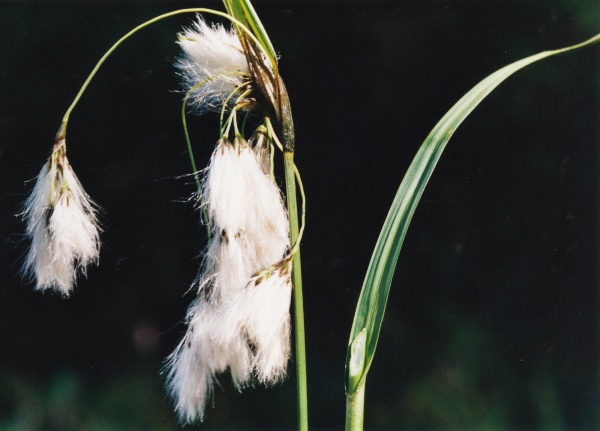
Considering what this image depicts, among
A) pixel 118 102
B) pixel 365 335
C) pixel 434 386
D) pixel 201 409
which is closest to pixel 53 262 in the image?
pixel 201 409

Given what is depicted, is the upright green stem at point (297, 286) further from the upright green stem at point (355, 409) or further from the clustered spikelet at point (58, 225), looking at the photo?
the clustered spikelet at point (58, 225)

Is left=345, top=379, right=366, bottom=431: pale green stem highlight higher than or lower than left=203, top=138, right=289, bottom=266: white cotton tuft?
lower

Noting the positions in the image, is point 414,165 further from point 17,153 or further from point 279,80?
point 17,153

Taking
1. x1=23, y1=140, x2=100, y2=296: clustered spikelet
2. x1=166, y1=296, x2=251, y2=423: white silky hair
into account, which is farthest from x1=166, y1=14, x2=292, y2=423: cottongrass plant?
x1=23, y1=140, x2=100, y2=296: clustered spikelet

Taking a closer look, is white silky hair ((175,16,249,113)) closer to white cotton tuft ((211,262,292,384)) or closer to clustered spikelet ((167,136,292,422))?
clustered spikelet ((167,136,292,422))

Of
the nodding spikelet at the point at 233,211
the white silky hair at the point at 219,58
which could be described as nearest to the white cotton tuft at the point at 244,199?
the nodding spikelet at the point at 233,211
